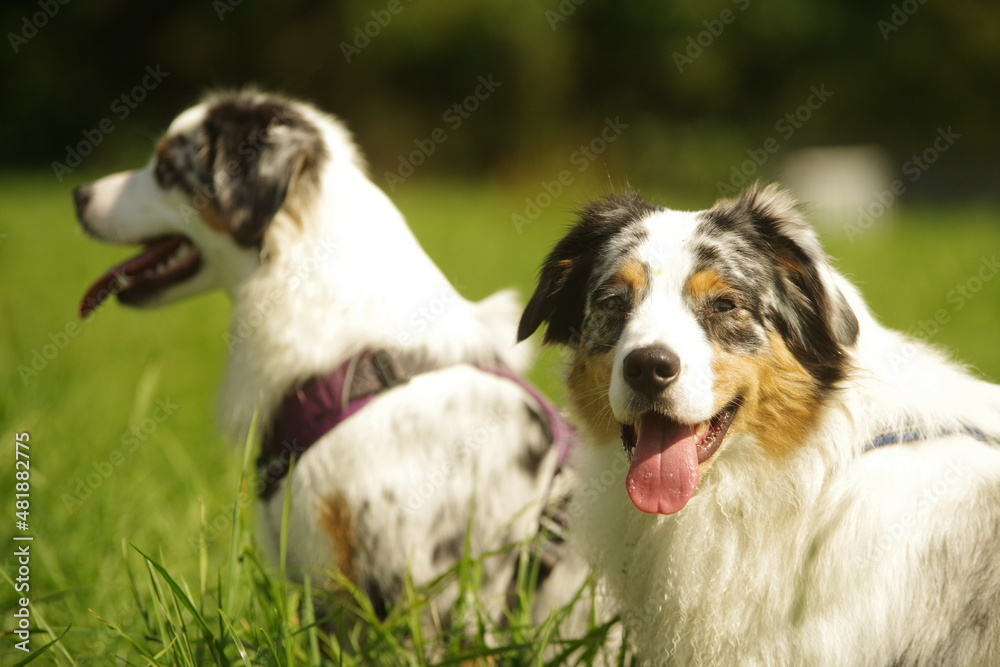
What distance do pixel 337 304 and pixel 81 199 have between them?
136cm

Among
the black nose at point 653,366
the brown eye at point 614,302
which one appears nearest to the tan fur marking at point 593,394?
the brown eye at point 614,302

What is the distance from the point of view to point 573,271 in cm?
287

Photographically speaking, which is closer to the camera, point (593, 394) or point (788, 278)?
point (788, 278)

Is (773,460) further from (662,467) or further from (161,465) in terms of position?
(161,465)

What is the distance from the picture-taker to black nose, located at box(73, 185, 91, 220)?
3.72m

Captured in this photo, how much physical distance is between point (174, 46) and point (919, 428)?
30.0m

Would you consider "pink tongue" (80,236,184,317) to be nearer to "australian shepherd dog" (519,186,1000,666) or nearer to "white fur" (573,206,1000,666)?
"australian shepherd dog" (519,186,1000,666)

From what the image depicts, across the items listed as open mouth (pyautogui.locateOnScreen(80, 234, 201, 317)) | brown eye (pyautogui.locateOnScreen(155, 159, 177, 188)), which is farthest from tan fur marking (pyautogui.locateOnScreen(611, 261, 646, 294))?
brown eye (pyautogui.locateOnScreen(155, 159, 177, 188))

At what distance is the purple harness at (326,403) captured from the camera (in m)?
3.13

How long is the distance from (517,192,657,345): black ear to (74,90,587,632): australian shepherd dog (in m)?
0.45

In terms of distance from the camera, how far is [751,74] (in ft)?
101

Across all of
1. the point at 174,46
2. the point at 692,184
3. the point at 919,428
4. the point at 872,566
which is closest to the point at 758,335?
the point at 919,428

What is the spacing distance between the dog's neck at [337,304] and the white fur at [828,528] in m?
0.93

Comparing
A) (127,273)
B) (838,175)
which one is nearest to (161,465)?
(127,273)
